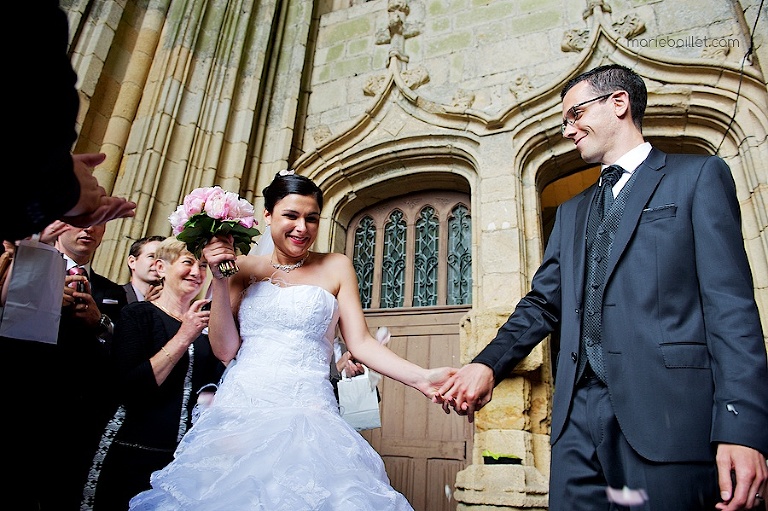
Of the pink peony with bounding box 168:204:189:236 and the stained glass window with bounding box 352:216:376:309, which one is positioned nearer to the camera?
the pink peony with bounding box 168:204:189:236

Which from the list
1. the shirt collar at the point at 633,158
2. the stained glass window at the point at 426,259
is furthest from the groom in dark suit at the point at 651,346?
the stained glass window at the point at 426,259

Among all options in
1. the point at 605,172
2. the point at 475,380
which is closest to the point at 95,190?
the point at 475,380

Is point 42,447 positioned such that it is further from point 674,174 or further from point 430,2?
point 430,2

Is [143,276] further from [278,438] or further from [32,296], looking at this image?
[278,438]

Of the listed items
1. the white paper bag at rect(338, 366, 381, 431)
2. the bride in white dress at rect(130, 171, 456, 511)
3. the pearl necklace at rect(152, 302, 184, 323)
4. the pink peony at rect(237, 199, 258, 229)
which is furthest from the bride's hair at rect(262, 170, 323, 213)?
the white paper bag at rect(338, 366, 381, 431)

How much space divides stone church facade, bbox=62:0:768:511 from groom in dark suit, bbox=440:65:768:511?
5.68 ft

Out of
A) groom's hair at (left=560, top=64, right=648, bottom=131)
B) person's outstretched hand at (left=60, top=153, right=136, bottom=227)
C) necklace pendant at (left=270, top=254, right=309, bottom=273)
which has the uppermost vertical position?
groom's hair at (left=560, top=64, right=648, bottom=131)

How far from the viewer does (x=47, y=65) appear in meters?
0.83

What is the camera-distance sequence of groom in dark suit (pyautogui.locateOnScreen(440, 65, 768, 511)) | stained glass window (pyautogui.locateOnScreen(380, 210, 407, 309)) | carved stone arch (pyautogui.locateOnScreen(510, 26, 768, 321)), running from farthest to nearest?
stained glass window (pyautogui.locateOnScreen(380, 210, 407, 309)) → carved stone arch (pyautogui.locateOnScreen(510, 26, 768, 321)) → groom in dark suit (pyautogui.locateOnScreen(440, 65, 768, 511))

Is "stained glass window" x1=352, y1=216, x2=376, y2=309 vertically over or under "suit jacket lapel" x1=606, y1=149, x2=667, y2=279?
over

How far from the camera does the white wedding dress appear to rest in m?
1.39

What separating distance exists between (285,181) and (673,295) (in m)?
1.48

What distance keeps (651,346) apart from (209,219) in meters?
1.57

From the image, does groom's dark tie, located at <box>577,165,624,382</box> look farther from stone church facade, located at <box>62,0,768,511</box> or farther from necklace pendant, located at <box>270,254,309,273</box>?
stone church facade, located at <box>62,0,768,511</box>
